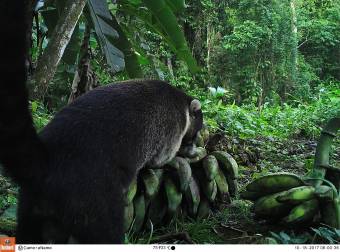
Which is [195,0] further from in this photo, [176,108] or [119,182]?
[119,182]

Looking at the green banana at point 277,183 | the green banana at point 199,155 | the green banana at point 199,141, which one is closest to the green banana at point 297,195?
the green banana at point 277,183

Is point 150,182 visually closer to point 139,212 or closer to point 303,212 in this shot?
point 139,212

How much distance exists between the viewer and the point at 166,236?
6.24 ft

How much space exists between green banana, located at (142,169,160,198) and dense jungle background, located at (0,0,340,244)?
0.59 feet

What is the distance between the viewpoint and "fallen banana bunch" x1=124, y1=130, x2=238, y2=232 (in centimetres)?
203

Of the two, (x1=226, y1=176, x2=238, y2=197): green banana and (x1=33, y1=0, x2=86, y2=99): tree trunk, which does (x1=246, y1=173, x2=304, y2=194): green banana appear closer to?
(x1=226, y1=176, x2=238, y2=197): green banana

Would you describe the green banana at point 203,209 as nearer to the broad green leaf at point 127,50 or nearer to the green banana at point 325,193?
the green banana at point 325,193

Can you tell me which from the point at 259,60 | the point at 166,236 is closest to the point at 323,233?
the point at 166,236

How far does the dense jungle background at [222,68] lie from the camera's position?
2179 mm

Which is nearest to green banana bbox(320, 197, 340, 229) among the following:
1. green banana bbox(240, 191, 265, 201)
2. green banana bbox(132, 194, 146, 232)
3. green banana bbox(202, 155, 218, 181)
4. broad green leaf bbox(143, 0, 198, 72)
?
green banana bbox(240, 191, 265, 201)

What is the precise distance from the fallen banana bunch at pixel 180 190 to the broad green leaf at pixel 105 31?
36.3 inches

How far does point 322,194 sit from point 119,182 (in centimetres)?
83

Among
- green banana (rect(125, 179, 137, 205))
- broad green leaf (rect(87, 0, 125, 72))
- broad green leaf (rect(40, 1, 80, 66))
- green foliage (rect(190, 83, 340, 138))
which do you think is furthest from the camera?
green foliage (rect(190, 83, 340, 138))

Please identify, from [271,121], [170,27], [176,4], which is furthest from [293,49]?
[170,27]
